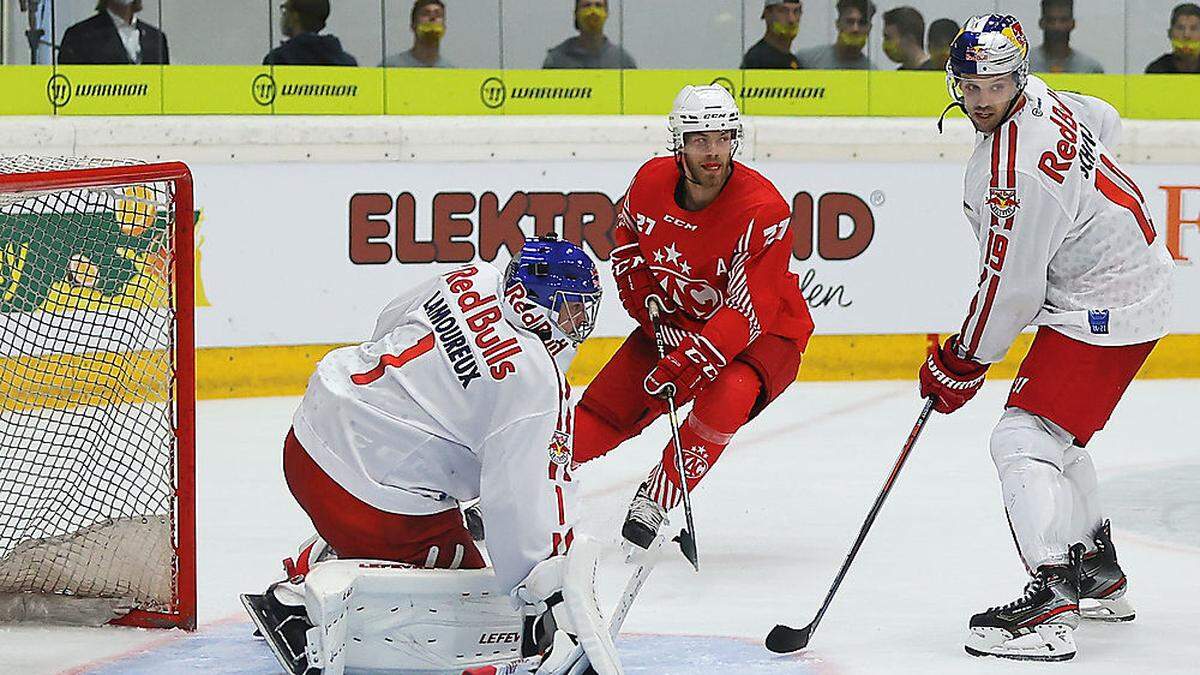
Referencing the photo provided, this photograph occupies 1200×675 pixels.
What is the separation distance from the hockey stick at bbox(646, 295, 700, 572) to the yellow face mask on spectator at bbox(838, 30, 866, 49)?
325 cm

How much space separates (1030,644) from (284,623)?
125 cm

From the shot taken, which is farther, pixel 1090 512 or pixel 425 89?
pixel 425 89

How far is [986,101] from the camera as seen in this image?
325 centimetres

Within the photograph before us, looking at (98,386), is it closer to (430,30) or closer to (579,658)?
(579,658)

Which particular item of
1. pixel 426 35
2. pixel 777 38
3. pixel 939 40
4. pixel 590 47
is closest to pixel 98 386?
pixel 426 35

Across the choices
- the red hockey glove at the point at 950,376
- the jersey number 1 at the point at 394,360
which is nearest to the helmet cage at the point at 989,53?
the red hockey glove at the point at 950,376

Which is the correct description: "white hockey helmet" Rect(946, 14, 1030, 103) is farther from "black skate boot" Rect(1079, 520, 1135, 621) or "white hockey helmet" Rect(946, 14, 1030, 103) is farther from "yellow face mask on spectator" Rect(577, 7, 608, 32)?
"yellow face mask on spectator" Rect(577, 7, 608, 32)

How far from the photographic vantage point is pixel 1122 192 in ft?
11.0

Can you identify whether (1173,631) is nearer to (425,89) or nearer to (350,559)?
(350,559)

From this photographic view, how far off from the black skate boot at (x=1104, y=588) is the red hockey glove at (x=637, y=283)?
0.97 m

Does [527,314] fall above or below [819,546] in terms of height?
above

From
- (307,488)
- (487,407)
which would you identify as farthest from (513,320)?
(307,488)

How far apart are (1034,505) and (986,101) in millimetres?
697

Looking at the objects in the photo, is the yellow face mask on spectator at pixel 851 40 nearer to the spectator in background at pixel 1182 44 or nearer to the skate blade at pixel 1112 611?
the spectator in background at pixel 1182 44
